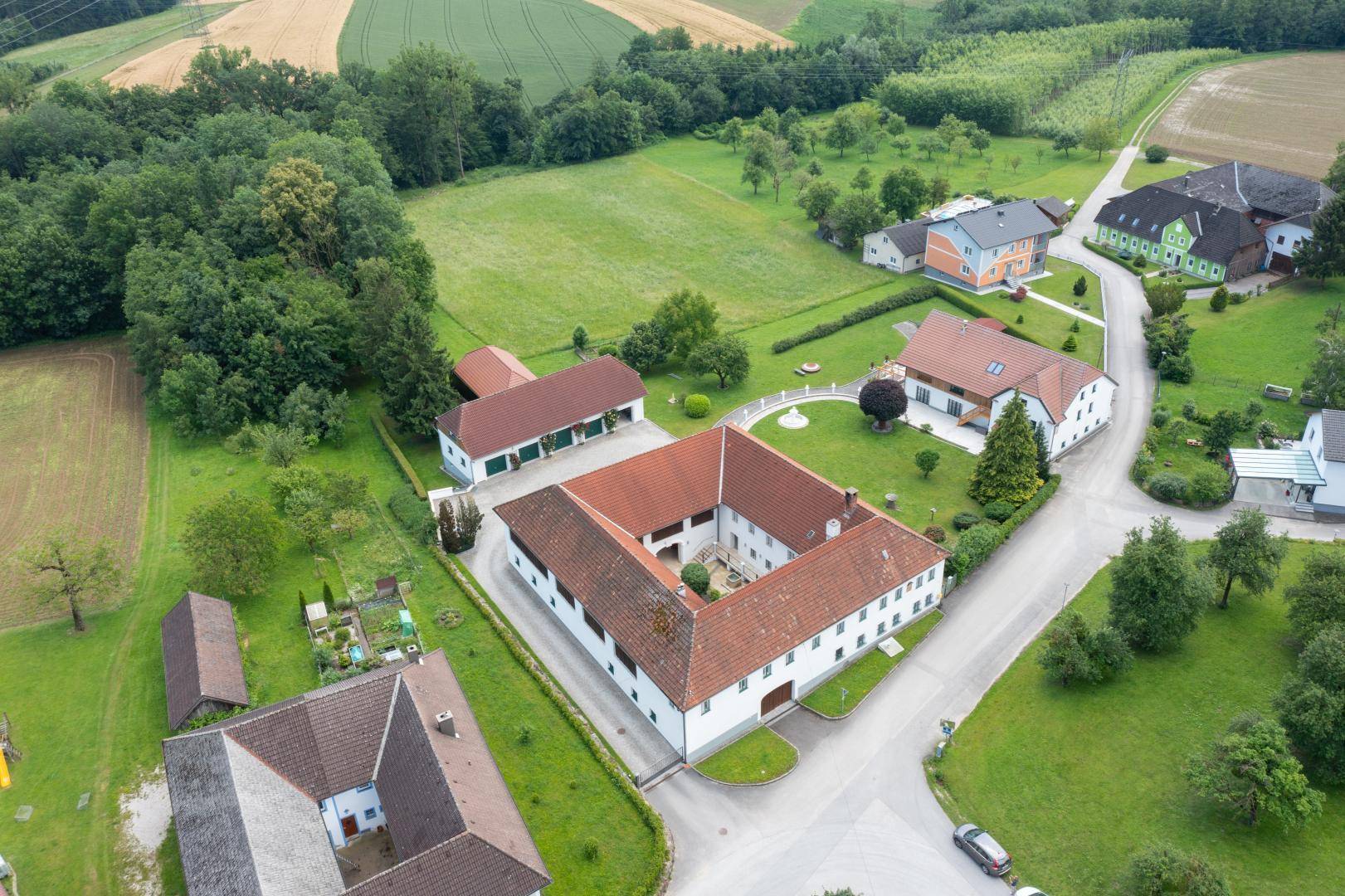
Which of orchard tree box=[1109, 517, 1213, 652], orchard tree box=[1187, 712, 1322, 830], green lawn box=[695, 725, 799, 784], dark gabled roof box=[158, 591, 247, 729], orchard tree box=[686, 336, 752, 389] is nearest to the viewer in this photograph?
orchard tree box=[1187, 712, 1322, 830]

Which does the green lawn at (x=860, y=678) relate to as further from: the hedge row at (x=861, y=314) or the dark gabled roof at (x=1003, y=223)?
the dark gabled roof at (x=1003, y=223)

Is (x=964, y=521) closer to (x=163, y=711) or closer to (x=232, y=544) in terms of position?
(x=232, y=544)

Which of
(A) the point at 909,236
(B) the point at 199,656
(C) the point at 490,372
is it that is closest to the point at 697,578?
(B) the point at 199,656

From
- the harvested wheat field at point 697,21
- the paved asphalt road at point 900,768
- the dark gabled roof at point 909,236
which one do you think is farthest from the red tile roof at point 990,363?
the harvested wheat field at point 697,21

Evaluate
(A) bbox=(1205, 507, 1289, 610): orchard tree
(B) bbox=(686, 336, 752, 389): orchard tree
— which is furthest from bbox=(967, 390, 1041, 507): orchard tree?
(B) bbox=(686, 336, 752, 389): orchard tree

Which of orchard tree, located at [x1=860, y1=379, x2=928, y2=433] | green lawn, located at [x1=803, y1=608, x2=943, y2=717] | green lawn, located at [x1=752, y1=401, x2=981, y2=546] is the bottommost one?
green lawn, located at [x1=803, y1=608, x2=943, y2=717]

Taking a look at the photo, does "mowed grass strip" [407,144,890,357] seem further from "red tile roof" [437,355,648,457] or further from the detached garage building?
the detached garage building
